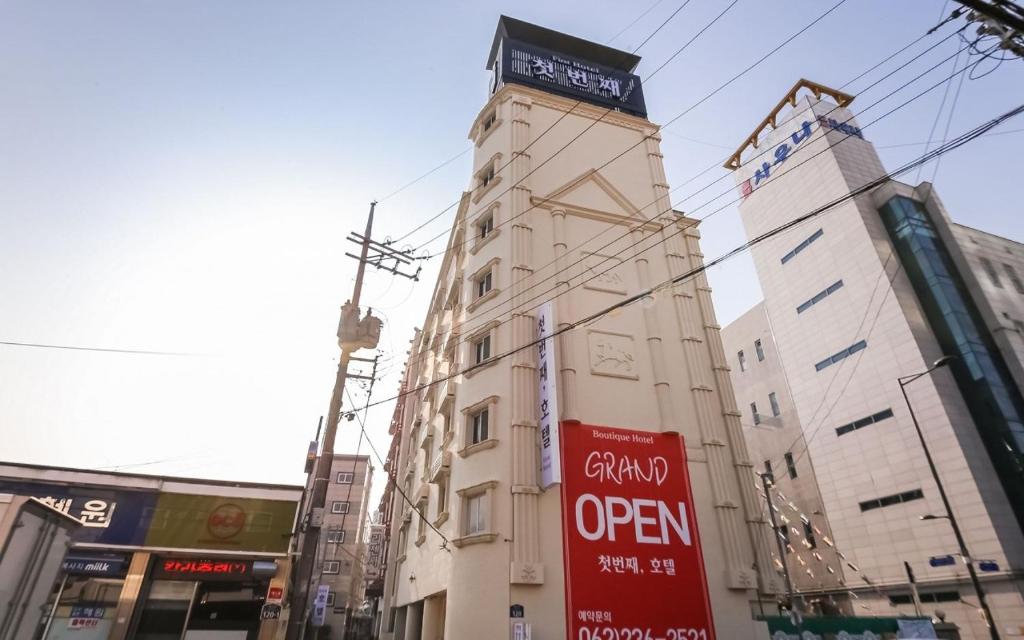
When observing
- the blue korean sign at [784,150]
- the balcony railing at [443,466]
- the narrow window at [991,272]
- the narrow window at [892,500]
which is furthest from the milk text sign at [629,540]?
the blue korean sign at [784,150]

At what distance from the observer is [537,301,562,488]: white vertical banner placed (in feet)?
55.5

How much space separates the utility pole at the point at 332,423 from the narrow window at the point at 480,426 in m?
5.13

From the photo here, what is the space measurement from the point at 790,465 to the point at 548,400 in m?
39.9

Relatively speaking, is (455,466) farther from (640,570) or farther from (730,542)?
(730,542)

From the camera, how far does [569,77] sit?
101 feet

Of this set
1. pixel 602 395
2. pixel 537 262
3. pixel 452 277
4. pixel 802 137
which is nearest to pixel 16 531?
pixel 602 395

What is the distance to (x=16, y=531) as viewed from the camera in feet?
22.0

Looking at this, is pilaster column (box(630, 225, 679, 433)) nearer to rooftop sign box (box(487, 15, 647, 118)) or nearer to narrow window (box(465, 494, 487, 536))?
narrow window (box(465, 494, 487, 536))

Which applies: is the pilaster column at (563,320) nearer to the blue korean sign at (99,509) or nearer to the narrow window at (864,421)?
the blue korean sign at (99,509)

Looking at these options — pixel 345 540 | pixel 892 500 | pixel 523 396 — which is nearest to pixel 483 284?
pixel 523 396

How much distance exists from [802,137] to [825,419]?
27.4 m

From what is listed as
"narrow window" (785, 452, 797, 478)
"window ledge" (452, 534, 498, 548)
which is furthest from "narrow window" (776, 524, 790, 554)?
"window ledge" (452, 534, 498, 548)

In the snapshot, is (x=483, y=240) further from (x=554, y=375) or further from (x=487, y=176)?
(x=554, y=375)

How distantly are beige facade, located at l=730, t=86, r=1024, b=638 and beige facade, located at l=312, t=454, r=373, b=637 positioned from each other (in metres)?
45.3
